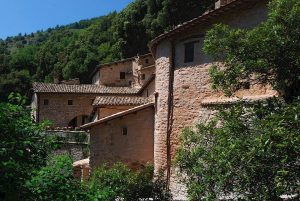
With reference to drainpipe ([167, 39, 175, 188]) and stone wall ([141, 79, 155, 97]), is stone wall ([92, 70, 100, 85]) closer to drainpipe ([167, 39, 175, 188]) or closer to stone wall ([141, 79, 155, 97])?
stone wall ([141, 79, 155, 97])

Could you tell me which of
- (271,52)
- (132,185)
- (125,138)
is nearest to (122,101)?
(125,138)

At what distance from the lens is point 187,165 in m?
10.2

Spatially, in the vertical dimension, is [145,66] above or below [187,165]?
above

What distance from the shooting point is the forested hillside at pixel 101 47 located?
5034 cm

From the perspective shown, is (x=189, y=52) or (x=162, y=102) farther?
(x=162, y=102)

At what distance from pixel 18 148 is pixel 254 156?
4002mm

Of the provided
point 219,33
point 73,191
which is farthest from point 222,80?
point 73,191

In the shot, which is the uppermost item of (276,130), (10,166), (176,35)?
(176,35)

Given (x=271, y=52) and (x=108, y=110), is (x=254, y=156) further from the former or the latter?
(x=108, y=110)

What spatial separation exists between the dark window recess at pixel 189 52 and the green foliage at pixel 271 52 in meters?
8.51

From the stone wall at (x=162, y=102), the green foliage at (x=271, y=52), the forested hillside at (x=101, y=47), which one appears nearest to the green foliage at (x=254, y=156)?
the green foliage at (x=271, y=52)

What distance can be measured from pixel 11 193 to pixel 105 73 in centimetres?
4352

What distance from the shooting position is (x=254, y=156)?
744 centimetres

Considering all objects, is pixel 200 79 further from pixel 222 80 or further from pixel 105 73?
pixel 105 73
